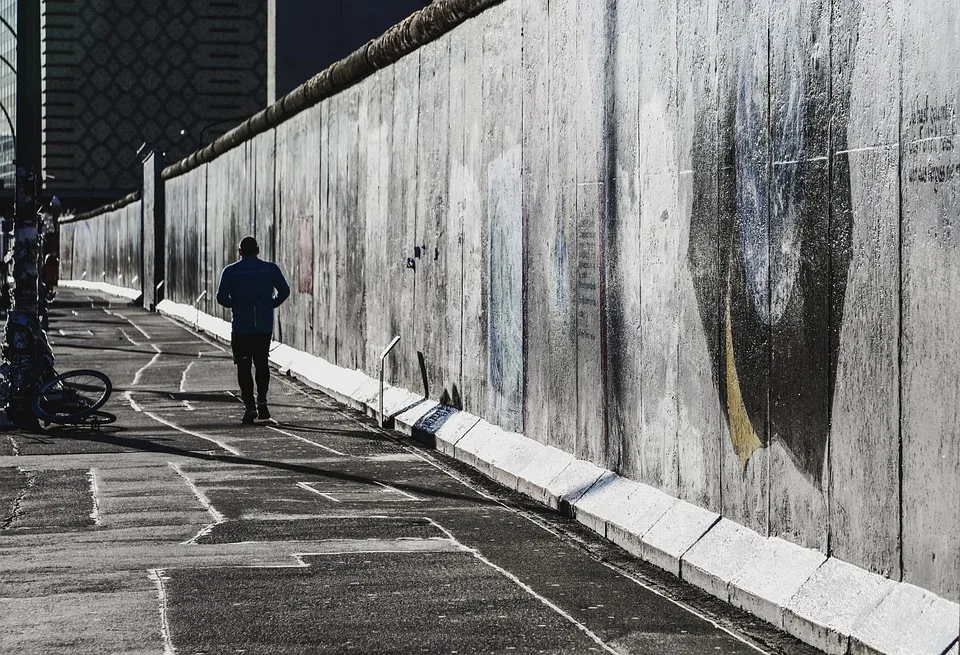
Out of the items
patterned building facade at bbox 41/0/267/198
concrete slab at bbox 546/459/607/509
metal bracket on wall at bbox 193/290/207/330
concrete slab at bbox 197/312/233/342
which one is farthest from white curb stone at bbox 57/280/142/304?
→ concrete slab at bbox 546/459/607/509

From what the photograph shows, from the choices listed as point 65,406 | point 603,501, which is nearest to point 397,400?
point 65,406

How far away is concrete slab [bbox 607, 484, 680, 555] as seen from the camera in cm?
901

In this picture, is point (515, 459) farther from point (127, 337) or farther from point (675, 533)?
point (127, 337)

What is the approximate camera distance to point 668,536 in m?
8.68

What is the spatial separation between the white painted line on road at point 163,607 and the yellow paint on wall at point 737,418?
Result: 290 centimetres

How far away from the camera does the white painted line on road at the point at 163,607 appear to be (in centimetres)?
658

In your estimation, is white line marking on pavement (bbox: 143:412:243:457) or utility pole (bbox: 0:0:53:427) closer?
white line marking on pavement (bbox: 143:412:243:457)

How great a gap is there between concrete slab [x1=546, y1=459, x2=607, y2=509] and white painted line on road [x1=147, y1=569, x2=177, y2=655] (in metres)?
3.03

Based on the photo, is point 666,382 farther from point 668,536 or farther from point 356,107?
point 356,107

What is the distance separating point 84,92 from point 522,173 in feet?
354

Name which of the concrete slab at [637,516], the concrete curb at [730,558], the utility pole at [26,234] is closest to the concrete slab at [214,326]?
the utility pole at [26,234]

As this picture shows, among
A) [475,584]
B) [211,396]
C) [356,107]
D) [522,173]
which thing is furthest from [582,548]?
[356,107]

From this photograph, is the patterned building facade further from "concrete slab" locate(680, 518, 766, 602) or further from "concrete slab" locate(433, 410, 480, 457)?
"concrete slab" locate(680, 518, 766, 602)

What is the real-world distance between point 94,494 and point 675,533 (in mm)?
4200
